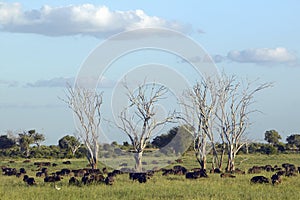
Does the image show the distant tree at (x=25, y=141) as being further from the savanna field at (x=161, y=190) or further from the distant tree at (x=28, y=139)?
the savanna field at (x=161, y=190)

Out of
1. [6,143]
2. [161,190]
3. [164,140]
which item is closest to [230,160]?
[161,190]

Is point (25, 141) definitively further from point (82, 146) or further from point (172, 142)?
point (172, 142)

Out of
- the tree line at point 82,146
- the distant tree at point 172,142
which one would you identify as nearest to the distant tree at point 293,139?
the tree line at point 82,146

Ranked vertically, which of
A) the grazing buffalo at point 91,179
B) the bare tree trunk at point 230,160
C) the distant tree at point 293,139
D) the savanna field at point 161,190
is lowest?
the savanna field at point 161,190

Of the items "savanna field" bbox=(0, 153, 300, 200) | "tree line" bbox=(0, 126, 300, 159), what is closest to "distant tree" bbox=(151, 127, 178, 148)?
"tree line" bbox=(0, 126, 300, 159)

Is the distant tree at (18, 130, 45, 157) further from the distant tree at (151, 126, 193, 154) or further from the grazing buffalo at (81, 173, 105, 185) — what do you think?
the grazing buffalo at (81, 173, 105, 185)

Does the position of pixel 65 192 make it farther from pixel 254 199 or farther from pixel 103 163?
pixel 103 163

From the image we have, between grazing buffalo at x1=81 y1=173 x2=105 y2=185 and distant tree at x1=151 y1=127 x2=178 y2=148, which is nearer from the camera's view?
grazing buffalo at x1=81 y1=173 x2=105 y2=185

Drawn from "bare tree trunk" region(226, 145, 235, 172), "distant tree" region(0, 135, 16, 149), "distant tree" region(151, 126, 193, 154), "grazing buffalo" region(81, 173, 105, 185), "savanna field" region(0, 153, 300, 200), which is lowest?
"savanna field" region(0, 153, 300, 200)

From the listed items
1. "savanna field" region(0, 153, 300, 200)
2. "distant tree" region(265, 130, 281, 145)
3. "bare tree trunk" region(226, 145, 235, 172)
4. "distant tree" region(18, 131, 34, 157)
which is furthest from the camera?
"distant tree" region(265, 130, 281, 145)

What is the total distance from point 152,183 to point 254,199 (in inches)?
274

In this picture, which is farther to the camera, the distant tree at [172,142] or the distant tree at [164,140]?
the distant tree at [164,140]

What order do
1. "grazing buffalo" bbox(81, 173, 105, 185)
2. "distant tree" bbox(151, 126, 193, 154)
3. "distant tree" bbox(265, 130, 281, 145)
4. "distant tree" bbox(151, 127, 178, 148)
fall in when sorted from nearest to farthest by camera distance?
1. "grazing buffalo" bbox(81, 173, 105, 185)
2. "distant tree" bbox(151, 126, 193, 154)
3. "distant tree" bbox(151, 127, 178, 148)
4. "distant tree" bbox(265, 130, 281, 145)

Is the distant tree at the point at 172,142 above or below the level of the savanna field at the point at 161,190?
above
